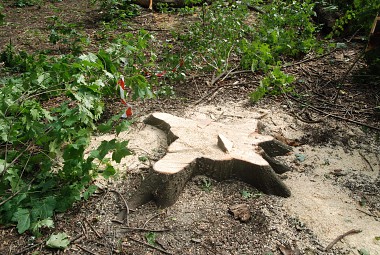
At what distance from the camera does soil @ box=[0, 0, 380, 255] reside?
252cm

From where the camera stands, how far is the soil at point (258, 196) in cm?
252

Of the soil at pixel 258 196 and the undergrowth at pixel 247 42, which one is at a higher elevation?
the undergrowth at pixel 247 42

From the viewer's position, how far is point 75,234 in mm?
2578

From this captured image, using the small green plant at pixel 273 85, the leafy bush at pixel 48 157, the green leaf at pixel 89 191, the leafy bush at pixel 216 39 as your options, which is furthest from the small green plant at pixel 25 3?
the green leaf at pixel 89 191

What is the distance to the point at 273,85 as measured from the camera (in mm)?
4676

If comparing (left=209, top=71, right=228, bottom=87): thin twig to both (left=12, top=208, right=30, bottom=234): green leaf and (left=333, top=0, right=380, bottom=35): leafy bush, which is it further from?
(left=12, top=208, right=30, bottom=234): green leaf

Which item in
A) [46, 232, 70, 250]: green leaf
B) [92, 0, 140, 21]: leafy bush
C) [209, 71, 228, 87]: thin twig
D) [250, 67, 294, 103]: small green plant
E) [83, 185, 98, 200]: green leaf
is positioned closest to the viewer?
[46, 232, 70, 250]: green leaf

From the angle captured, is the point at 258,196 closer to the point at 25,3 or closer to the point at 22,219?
the point at 22,219

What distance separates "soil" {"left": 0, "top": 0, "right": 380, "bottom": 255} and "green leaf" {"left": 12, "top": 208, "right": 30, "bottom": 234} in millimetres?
113

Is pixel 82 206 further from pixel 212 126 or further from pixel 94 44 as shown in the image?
pixel 94 44

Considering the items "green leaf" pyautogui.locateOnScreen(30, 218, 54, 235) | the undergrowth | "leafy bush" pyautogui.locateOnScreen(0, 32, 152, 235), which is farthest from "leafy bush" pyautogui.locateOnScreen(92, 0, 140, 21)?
"green leaf" pyautogui.locateOnScreen(30, 218, 54, 235)

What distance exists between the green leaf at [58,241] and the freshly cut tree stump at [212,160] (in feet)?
1.69

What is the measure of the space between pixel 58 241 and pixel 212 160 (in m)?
1.26

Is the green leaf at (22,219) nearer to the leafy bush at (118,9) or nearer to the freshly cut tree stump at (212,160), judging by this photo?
Answer: the freshly cut tree stump at (212,160)
